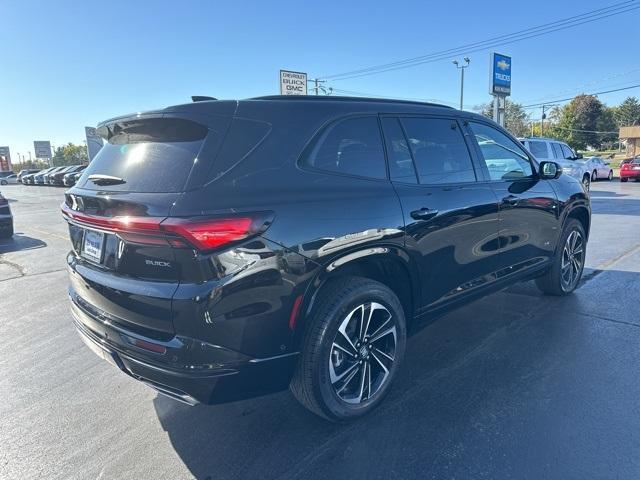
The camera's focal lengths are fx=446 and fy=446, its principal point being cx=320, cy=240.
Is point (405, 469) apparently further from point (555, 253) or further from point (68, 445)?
point (555, 253)

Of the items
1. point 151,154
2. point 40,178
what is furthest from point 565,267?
point 40,178

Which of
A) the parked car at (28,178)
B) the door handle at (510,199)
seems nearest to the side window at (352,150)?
the door handle at (510,199)

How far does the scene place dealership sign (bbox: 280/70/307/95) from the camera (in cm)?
1376

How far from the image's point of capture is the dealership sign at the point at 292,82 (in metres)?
13.8

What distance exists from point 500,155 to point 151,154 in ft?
9.75

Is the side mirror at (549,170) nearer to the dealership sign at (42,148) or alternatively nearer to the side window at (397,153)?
the side window at (397,153)

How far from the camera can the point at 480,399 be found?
294 centimetres

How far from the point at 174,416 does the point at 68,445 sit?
60cm

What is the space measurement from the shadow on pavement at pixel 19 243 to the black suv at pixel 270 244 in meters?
7.36

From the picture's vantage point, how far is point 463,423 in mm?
2699

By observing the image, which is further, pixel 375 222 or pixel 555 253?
pixel 555 253

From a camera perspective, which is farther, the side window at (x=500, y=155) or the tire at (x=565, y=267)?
the tire at (x=565, y=267)

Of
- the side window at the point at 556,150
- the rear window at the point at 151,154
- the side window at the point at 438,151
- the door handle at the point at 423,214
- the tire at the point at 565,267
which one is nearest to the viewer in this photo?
the rear window at the point at 151,154

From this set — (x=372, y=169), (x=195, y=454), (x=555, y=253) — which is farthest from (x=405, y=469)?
(x=555, y=253)
